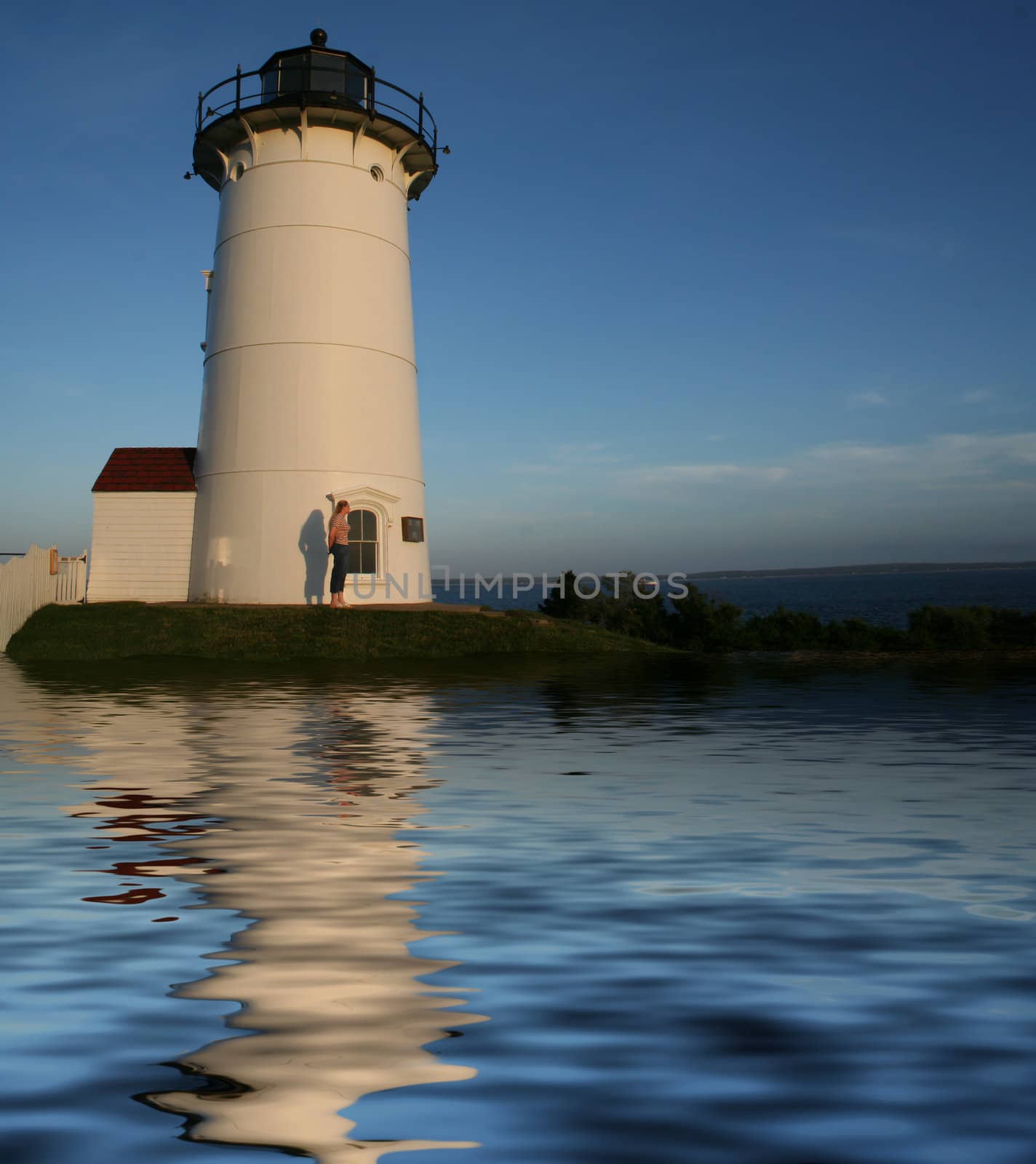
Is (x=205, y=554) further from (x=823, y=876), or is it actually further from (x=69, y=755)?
(x=823, y=876)

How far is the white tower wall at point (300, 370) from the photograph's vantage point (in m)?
22.6

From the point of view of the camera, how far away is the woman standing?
2120 cm

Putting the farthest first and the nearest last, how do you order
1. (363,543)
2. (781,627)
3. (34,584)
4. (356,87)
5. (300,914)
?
(781,627) < (356,87) < (363,543) < (34,584) < (300,914)

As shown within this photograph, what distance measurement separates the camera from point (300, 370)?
22594 millimetres

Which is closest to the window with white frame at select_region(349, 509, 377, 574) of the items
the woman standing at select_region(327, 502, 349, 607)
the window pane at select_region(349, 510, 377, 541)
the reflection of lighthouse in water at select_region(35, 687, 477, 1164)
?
the window pane at select_region(349, 510, 377, 541)

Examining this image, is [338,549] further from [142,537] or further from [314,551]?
[142,537]

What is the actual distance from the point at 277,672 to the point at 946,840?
11.6m

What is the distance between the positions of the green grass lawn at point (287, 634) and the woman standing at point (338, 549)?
0.58m

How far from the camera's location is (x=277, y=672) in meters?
15.3

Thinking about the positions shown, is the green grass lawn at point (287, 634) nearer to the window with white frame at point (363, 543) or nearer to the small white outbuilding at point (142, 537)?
the window with white frame at point (363, 543)

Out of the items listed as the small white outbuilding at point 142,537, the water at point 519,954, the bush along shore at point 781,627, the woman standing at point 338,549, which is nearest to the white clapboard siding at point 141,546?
the small white outbuilding at point 142,537

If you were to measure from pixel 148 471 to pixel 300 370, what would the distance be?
200 inches

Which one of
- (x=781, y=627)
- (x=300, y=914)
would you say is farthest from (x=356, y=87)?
(x=300, y=914)

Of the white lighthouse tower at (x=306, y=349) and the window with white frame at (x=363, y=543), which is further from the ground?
the white lighthouse tower at (x=306, y=349)
